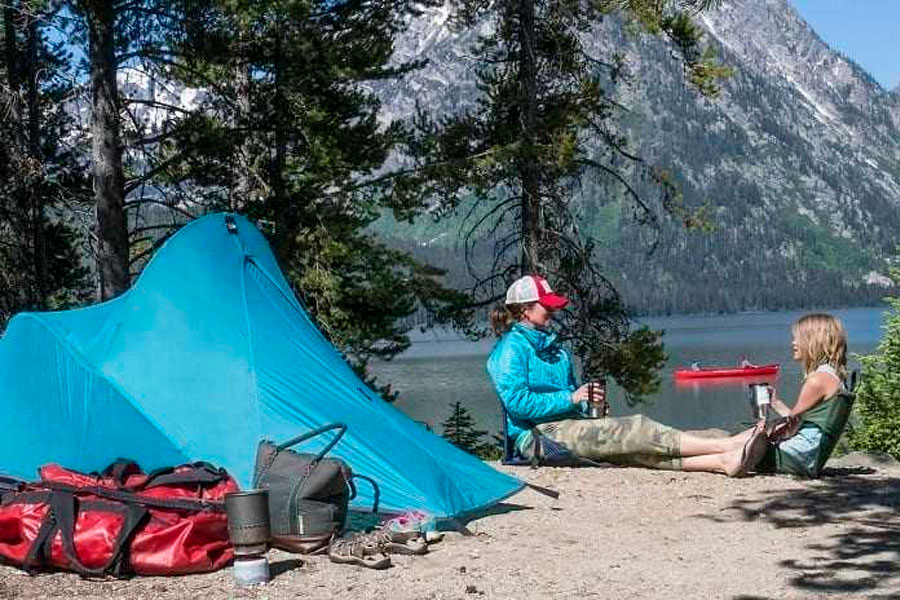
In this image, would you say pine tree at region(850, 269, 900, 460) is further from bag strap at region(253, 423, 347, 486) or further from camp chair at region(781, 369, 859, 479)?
bag strap at region(253, 423, 347, 486)

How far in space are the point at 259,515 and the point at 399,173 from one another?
11642 mm

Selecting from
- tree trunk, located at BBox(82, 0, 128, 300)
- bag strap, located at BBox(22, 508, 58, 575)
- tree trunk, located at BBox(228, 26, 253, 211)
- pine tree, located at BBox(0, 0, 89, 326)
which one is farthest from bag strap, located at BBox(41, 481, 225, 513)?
tree trunk, located at BBox(228, 26, 253, 211)

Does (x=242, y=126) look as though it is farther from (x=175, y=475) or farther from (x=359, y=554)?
(x=359, y=554)

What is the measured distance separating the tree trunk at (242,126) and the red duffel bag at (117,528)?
956 centimetres

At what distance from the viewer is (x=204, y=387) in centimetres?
670

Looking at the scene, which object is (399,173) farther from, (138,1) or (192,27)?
(138,1)

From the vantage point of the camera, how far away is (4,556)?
5633 millimetres

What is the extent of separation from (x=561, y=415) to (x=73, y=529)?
12.3 feet

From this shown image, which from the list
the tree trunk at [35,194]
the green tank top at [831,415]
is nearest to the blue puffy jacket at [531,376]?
A: the green tank top at [831,415]

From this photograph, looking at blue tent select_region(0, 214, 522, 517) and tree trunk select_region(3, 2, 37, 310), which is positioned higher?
tree trunk select_region(3, 2, 37, 310)

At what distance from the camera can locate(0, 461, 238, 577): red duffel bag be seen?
5.38m

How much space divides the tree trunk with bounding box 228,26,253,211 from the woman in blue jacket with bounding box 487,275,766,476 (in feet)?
25.5

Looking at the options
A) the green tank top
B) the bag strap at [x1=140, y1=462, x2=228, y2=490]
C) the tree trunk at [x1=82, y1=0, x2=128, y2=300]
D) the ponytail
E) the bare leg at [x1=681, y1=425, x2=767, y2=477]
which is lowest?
the bare leg at [x1=681, y1=425, x2=767, y2=477]

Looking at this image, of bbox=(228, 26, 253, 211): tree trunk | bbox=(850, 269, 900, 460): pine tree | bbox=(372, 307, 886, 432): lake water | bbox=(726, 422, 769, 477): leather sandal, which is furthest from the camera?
bbox=(372, 307, 886, 432): lake water
